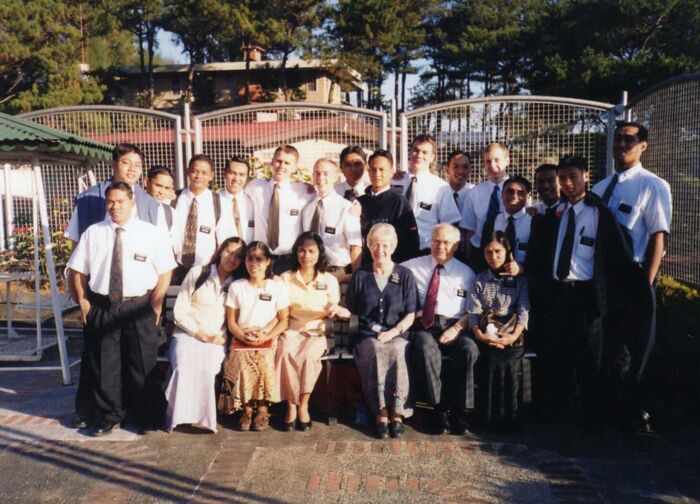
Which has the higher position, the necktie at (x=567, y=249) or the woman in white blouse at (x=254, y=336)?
the necktie at (x=567, y=249)

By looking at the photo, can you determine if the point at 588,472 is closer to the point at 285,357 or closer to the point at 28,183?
the point at 285,357

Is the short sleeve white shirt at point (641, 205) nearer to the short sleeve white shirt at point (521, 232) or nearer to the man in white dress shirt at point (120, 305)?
the short sleeve white shirt at point (521, 232)

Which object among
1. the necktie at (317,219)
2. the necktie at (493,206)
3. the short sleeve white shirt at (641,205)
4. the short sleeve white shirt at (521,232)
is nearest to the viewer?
the short sleeve white shirt at (641,205)

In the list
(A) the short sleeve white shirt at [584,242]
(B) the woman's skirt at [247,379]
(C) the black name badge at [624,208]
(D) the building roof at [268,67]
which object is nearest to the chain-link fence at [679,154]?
(C) the black name badge at [624,208]

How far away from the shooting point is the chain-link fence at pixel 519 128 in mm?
7062

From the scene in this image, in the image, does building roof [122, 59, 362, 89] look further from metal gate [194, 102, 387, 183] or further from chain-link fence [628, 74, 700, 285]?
chain-link fence [628, 74, 700, 285]

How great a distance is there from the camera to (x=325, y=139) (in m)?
7.25

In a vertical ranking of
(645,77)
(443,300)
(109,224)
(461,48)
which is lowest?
(443,300)

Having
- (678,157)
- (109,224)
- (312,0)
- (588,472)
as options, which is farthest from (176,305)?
(312,0)

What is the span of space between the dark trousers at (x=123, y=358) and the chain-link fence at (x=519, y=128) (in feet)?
11.4

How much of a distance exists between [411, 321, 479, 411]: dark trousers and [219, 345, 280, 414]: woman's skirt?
1088 mm

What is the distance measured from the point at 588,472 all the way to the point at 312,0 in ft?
99.4

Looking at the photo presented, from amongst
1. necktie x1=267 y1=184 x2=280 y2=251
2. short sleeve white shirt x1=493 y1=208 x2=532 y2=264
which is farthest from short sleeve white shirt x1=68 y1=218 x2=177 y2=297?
short sleeve white shirt x1=493 y1=208 x2=532 y2=264

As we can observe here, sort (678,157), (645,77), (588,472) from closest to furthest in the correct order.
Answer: (588,472) → (678,157) → (645,77)
